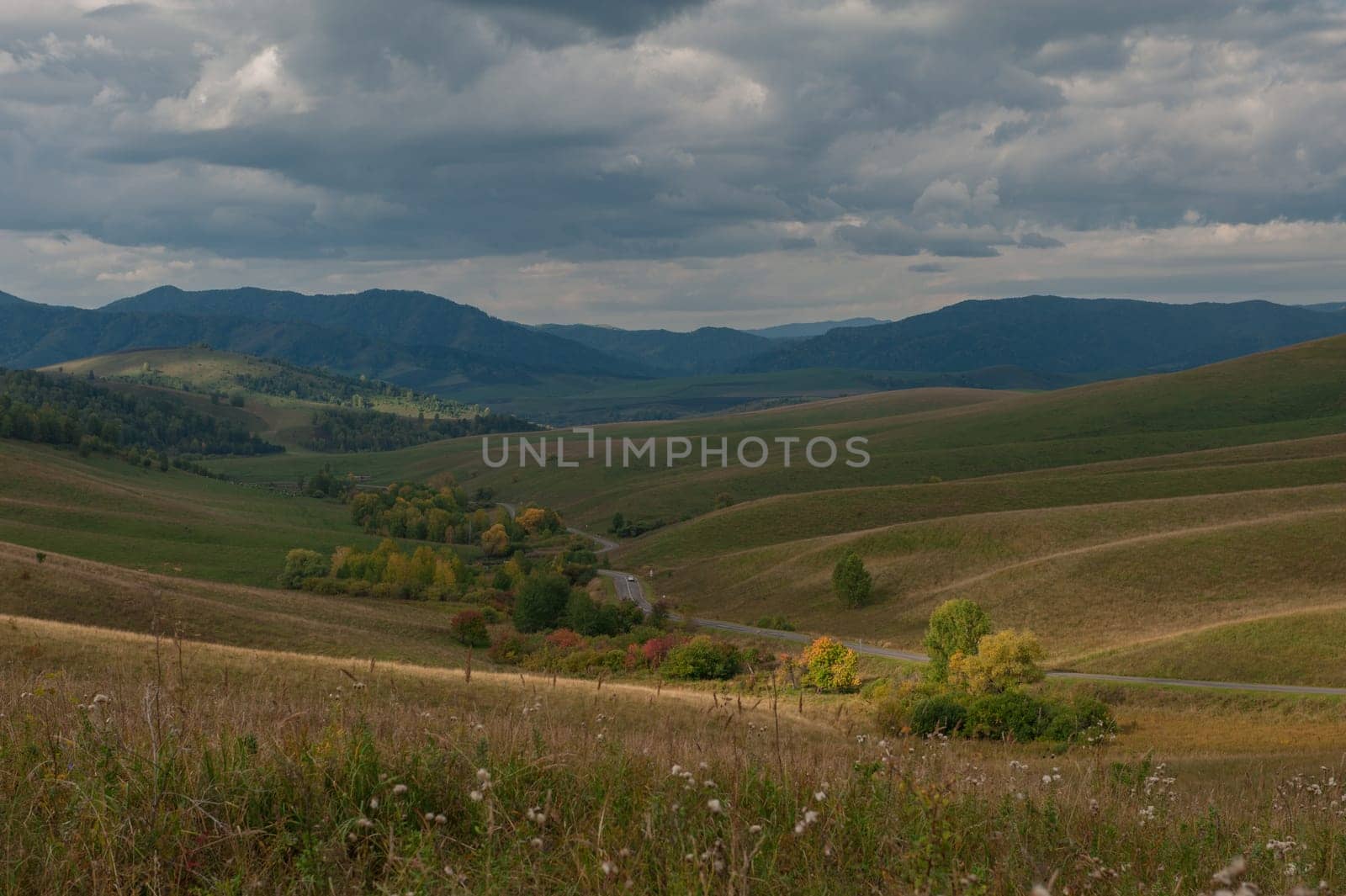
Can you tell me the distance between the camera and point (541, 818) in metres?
5.03

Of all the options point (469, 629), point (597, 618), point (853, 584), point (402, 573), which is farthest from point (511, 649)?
point (402, 573)

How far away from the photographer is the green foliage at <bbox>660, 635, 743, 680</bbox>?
6569 cm

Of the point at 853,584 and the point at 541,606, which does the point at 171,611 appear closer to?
the point at 541,606

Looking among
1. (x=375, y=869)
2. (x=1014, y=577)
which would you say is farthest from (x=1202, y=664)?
(x=375, y=869)

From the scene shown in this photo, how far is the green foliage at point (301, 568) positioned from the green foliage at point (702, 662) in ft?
185

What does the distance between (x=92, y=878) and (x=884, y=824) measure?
4542 millimetres

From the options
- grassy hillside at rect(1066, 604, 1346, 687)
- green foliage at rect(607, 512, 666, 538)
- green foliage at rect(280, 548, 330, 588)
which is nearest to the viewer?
grassy hillside at rect(1066, 604, 1346, 687)

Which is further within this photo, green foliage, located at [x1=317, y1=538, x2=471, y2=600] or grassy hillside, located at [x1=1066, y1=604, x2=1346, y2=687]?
green foliage, located at [x1=317, y1=538, x2=471, y2=600]

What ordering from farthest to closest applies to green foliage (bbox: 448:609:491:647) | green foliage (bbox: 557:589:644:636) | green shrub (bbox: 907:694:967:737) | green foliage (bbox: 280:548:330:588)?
green foliage (bbox: 280:548:330:588) < green foliage (bbox: 557:589:644:636) < green foliage (bbox: 448:609:491:647) < green shrub (bbox: 907:694:967:737)

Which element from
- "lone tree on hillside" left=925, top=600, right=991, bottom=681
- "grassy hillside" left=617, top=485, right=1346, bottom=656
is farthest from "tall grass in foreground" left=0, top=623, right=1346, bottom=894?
"lone tree on hillside" left=925, top=600, right=991, bottom=681

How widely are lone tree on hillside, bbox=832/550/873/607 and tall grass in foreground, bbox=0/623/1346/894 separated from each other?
8741 centimetres

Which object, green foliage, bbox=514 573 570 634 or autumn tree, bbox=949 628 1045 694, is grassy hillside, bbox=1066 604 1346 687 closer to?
autumn tree, bbox=949 628 1045 694

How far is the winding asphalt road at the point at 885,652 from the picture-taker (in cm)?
4722

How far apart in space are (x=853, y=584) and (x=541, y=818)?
9157 centimetres
